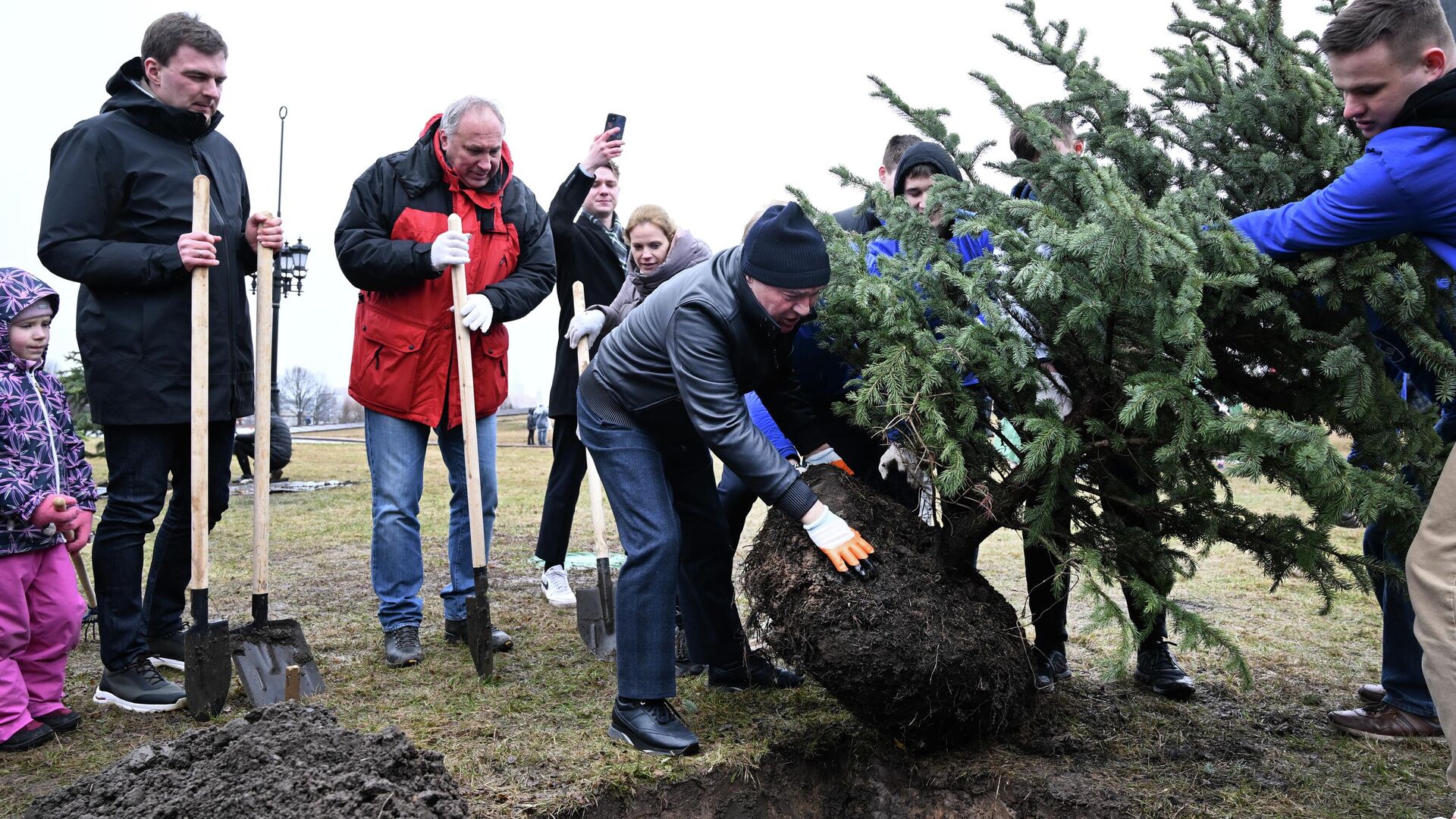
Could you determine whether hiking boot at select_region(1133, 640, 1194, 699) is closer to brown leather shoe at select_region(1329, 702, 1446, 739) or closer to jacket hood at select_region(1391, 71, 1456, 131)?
brown leather shoe at select_region(1329, 702, 1446, 739)

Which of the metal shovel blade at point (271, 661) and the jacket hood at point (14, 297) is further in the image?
the metal shovel blade at point (271, 661)

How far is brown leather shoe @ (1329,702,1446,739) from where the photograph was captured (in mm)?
3453

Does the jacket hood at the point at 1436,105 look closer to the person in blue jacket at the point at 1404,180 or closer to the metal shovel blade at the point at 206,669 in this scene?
the person in blue jacket at the point at 1404,180

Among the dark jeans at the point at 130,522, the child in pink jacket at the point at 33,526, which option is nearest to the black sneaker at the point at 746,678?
the dark jeans at the point at 130,522

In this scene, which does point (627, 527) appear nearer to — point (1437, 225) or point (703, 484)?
point (703, 484)

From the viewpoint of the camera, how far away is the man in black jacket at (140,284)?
360 centimetres

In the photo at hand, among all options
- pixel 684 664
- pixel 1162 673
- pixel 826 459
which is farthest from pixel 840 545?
pixel 1162 673

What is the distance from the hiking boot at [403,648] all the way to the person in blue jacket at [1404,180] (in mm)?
3430

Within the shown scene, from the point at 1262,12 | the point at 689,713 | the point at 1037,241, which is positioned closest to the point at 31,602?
the point at 689,713

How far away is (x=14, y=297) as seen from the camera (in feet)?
11.4

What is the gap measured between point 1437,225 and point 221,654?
4022 mm

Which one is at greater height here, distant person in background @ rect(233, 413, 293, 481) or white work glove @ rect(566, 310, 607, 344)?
white work glove @ rect(566, 310, 607, 344)

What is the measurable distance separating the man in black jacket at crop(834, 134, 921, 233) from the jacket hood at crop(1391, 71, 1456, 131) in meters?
1.80

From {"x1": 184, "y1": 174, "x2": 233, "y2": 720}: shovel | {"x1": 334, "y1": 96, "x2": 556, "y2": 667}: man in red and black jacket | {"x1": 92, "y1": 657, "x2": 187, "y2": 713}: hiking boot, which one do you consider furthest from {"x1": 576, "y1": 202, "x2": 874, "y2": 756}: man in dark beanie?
{"x1": 92, "y1": 657, "x2": 187, "y2": 713}: hiking boot
